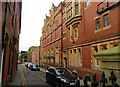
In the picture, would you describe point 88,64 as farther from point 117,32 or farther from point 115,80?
point 115,80

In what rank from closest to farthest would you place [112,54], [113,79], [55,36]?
[112,54], [113,79], [55,36]

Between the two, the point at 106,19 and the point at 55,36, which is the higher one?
the point at 55,36

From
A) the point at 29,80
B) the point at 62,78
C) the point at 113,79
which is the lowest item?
the point at 29,80

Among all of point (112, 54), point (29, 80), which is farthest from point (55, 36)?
point (112, 54)

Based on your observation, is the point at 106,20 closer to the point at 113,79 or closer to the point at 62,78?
the point at 62,78

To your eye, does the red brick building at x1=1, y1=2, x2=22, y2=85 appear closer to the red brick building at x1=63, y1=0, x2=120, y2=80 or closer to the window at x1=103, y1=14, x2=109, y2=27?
the red brick building at x1=63, y1=0, x2=120, y2=80

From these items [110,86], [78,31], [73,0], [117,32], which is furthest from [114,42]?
[110,86]

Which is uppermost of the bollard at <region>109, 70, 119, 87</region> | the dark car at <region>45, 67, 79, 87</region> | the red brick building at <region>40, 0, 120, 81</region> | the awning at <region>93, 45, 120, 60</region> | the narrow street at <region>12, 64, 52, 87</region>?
the red brick building at <region>40, 0, 120, 81</region>

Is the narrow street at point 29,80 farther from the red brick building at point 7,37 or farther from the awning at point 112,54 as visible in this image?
the awning at point 112,54

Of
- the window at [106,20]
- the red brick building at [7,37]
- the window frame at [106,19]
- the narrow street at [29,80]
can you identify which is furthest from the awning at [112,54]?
the narrow street at [29,80]

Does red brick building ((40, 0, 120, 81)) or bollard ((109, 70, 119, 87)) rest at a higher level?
red brick building ((40, 0, 120, 81))

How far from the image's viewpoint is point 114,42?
15.1 m

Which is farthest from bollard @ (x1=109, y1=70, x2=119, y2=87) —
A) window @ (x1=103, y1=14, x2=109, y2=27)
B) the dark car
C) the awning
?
window @ (x1=103, y1=14, x2=109, y2=27)

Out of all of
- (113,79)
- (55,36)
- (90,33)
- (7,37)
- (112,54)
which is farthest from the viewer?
(55,36)
